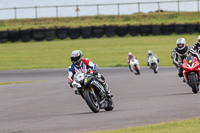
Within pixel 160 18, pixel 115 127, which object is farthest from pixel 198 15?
pixel 115 127

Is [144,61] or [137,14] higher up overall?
[137,14]

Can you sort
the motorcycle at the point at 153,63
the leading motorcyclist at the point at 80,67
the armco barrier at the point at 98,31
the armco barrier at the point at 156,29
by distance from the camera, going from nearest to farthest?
the leading motorcyclist at the point at 80,67, the motorcycle at the point at 153,63, the armco barrier at the point at 156,29, the armco barrier at the point at 98,31

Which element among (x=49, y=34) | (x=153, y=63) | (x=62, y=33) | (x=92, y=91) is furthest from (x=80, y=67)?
(x=49, y=34)

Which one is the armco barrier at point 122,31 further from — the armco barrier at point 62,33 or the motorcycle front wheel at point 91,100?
the motorcycle front wheel at point 91,100

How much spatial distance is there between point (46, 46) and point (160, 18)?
12.8 m

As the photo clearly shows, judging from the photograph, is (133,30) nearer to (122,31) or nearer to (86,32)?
(122,31)

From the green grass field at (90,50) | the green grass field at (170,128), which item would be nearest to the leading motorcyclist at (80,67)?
the green grass field at (170,128)

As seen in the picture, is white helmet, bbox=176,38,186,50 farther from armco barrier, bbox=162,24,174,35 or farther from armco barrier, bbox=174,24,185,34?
armco barrier, bbox=162,24,174,35

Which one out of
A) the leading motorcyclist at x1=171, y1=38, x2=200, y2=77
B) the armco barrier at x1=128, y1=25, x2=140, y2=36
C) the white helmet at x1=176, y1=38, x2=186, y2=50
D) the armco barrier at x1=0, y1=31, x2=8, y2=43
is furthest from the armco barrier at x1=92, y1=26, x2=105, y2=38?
the white helmet at x1=176, y1=38, x2=186, y2=50

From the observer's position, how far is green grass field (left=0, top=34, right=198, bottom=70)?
39.8 meters

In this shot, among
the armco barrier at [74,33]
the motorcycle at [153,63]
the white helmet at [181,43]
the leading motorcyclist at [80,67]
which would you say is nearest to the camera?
the leading motorcyclist at [80,67]

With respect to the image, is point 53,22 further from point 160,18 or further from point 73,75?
point 73,75

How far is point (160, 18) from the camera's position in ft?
186

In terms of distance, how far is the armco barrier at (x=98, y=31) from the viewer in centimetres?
4781
